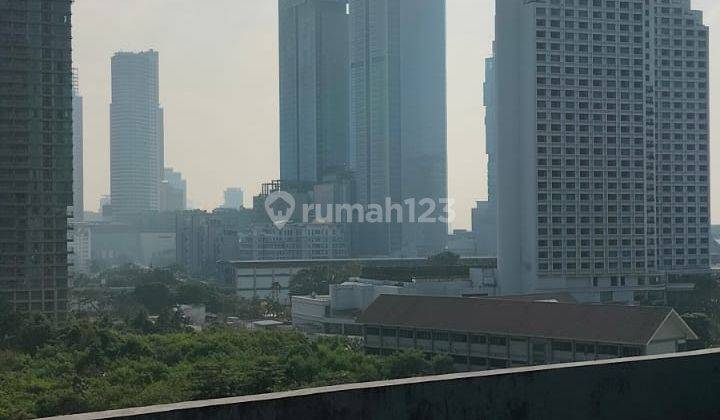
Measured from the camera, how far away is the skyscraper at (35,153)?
44875 mm

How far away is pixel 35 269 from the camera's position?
45.2 m

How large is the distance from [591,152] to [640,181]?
174 inches

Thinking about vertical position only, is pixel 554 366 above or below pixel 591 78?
below

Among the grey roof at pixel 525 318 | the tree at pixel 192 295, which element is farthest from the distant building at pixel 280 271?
the grey roof at pixel 525 318

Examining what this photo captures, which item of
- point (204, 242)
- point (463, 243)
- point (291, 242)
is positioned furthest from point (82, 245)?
point (463, 243)

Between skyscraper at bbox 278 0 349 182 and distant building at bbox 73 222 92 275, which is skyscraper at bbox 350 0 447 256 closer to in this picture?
skyscraper at bbox 278 0 349 182

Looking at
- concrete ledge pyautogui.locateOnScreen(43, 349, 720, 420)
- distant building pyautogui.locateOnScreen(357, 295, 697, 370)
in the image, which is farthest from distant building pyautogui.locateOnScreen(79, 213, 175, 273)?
concrete ledge pyautogui.locateOnScreen(43, 349, 720, 420)

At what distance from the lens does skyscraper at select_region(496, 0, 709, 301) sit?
2180 inches

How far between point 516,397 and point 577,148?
2066 inches

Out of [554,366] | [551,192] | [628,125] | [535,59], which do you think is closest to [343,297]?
[551,192]

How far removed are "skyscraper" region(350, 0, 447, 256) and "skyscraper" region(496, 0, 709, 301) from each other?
228ft

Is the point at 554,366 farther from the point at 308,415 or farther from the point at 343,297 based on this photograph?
the point at 343,297

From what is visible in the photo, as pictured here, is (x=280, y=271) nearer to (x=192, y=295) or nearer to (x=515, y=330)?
(x=192, y=295)

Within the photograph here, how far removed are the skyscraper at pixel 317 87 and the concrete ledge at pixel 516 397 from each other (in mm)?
126531
